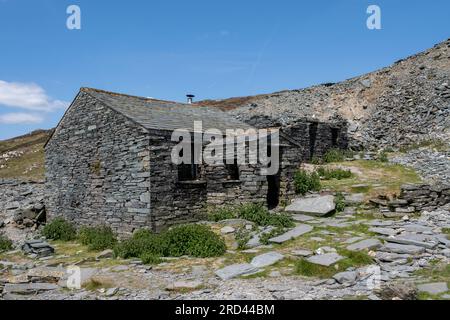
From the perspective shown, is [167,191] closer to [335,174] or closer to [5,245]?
[5,245]

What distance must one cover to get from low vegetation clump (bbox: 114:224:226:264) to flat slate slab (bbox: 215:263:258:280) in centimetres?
126

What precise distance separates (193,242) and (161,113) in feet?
25.6

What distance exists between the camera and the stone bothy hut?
13.8 metres

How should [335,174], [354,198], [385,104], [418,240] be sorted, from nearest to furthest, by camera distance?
[418,240] < [354,198] < [335,174] < [385,104]

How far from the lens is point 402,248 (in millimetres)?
9023

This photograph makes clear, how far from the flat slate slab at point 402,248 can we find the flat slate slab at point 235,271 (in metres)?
3.16

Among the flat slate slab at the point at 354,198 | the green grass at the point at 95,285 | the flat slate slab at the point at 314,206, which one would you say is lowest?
the green grass at the point at 95,285

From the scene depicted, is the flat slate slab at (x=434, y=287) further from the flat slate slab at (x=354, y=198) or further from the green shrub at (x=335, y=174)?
the green shrub at (x=335, y=174)

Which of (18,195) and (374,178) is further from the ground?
(374,178)

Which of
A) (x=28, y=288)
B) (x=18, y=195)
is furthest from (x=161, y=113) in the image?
(x=18, y=195)

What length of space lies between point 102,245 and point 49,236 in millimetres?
4595

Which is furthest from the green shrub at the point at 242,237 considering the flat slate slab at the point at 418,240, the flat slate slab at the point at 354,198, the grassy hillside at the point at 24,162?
the grassy hillside at the point at 24,162

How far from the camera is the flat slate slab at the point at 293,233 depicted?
426 inches
